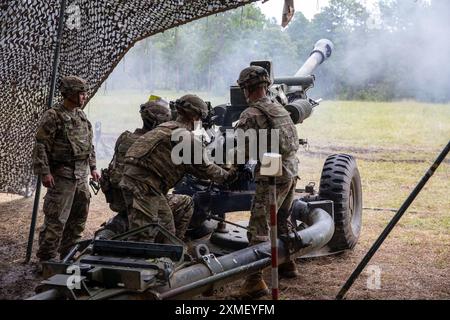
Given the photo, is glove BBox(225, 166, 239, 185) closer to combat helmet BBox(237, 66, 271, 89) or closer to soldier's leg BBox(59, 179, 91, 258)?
combat helmet BBox(237, 66, 271, 89)

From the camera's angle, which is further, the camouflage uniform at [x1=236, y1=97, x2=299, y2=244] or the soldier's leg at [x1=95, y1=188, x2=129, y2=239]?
the soldier's leg at [x1=95, y1=188, x2=129, y2=239]

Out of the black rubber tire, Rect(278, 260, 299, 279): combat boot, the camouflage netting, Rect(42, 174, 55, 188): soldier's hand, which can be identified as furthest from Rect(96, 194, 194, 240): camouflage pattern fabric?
the camouflage netting

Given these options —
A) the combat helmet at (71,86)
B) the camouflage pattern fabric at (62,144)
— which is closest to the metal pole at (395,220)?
the camouflage pattern fabric at (62,144)

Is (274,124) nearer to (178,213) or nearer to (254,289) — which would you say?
(178,213)

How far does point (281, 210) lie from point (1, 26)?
341cm

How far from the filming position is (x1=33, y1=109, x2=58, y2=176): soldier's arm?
5191 millimetres

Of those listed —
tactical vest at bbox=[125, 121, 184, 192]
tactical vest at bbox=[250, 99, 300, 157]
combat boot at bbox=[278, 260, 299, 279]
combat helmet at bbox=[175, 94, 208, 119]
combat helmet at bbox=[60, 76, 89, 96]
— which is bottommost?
combat boot at bbox=[278, 260, 299, 279]

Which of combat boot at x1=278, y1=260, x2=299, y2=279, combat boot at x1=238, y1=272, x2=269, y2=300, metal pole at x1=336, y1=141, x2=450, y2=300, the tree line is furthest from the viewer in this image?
the tree line

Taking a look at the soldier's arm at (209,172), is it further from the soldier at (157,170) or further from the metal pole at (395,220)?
the metal pole at (395,220)

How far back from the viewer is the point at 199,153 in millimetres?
4492

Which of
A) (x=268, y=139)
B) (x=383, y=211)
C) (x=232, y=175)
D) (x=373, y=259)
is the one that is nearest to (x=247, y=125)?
Answer: (x=268, y=139)

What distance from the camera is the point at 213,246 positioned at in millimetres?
5793

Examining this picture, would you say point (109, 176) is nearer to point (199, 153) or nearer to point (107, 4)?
point (199, 153)

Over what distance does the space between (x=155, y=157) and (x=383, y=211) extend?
15.5 feet
